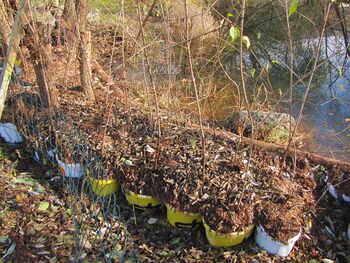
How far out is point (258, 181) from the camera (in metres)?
2.59

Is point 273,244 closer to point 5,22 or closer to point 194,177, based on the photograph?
point 194,177

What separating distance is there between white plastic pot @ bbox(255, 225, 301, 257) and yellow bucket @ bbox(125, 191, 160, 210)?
2.56 feet

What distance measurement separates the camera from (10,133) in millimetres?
3420

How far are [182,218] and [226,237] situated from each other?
34 centimetres

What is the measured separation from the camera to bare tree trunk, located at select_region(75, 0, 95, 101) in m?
3.26

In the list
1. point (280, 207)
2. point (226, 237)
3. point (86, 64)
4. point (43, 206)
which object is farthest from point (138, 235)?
point (86, 64)

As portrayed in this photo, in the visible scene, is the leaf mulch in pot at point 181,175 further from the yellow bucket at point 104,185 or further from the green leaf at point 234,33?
the green leaf at point 234,33

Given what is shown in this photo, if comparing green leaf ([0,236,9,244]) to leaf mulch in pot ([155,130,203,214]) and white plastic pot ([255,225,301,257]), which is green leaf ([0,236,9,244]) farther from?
white plastic pot ([255,225,301,257])

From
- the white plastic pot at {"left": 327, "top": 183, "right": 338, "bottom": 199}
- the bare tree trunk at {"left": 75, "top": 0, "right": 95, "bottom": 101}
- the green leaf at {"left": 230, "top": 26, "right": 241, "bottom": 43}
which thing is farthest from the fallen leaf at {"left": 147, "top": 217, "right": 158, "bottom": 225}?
the bare tree trunk at {"left": 75, "top": 0, "right": 95, "bottom": 101}

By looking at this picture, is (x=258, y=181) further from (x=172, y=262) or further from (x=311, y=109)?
(x=311, y=109)

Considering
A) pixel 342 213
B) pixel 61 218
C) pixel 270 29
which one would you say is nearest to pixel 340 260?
pixel 342 213

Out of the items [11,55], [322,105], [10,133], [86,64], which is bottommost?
[10,133]

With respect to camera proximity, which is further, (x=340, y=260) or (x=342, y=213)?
(x=342, y=213)

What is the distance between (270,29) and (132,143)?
5.19m
